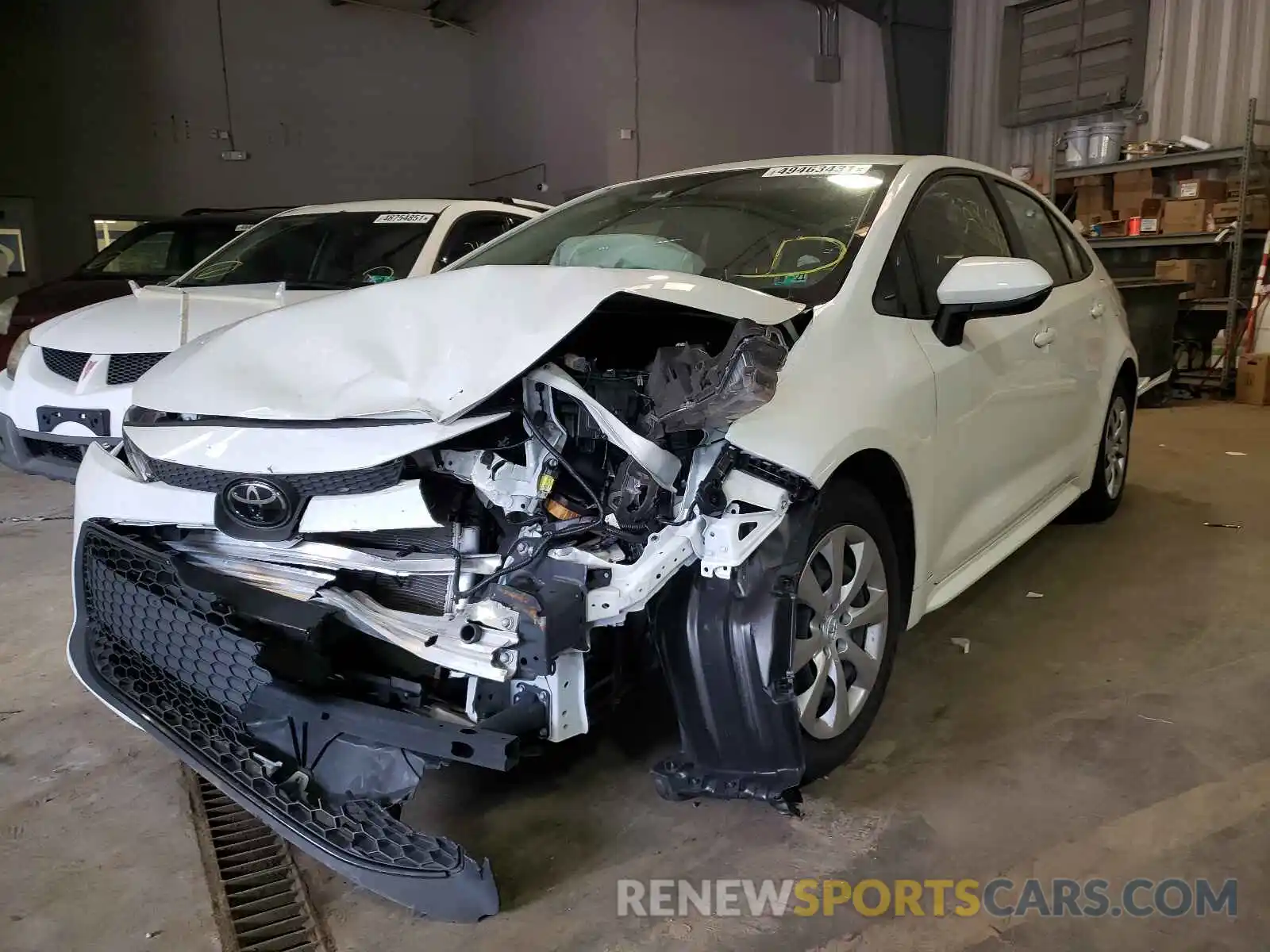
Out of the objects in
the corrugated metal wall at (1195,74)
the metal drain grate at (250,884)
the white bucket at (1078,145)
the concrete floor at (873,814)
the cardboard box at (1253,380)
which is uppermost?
the corrugated metal wall at (1195,74)

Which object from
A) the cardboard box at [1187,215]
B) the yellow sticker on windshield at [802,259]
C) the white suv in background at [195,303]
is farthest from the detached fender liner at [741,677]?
the cardboard box at [1187,215]

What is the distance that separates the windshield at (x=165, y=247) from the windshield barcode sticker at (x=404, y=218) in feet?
5.59

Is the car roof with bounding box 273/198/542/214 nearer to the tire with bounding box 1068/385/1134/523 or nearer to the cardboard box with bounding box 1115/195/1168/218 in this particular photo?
the tire with bounding box 1068/385/1134/523

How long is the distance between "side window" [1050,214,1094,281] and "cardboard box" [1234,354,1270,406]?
4.94 meters

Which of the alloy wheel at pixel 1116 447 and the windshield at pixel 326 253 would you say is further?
the windshield at pixel 326 253

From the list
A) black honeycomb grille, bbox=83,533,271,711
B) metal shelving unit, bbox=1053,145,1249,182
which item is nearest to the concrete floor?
black honeycomb grille, bbox=83,533,271,711

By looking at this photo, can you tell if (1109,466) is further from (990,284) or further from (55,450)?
(55,450)

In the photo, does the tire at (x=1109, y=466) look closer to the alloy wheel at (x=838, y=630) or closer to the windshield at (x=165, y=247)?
the alloy wheel at (x=838, y=630)

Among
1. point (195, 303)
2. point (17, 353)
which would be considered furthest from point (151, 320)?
point (17, 353)

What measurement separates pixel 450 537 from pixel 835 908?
976mm

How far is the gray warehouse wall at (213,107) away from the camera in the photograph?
9.85 meters

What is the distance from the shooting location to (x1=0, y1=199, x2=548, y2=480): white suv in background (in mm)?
3814

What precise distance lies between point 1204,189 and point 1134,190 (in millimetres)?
668

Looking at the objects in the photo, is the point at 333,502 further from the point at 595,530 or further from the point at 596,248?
the point at 596,248
